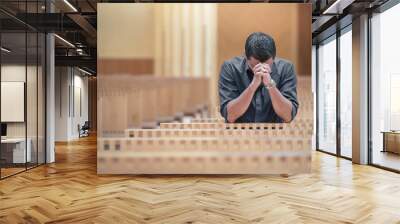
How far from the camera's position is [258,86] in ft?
20.9

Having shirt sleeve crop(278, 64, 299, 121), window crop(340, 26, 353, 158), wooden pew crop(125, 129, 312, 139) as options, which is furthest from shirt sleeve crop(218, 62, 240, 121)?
window crop(340, 26, 353, 158)

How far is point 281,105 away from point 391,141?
2505 millimetres

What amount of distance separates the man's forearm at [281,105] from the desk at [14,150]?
14.8ft

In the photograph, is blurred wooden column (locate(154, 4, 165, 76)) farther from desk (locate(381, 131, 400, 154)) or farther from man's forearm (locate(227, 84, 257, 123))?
desk (locate(381, 131, 400, 154))

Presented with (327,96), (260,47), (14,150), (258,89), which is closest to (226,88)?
(258,89)

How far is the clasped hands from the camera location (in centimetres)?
637

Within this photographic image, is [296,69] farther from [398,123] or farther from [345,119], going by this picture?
[345,119]

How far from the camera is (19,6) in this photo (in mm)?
6602

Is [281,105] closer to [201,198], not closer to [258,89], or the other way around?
[258,89]

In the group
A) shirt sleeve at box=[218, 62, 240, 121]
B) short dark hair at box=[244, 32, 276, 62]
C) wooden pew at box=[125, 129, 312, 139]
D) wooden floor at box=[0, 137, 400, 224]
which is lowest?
wooden floor at box=[0, 137, 400, 224]

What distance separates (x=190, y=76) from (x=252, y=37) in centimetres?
124

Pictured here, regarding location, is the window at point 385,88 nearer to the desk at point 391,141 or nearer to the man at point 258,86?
the desk at point 391,141

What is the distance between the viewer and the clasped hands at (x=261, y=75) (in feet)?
20.9

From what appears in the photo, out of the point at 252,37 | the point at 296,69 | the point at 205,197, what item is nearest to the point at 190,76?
the point at 252,37
